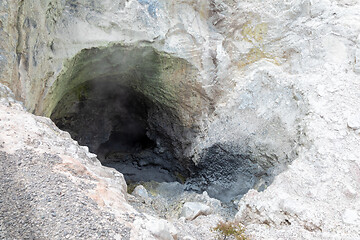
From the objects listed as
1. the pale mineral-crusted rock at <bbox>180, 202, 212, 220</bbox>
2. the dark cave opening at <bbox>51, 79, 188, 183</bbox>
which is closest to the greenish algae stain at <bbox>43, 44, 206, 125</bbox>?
the dark cave opening at <bbox>51, 79, 188, 183</bbox>

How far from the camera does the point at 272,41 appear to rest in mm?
7512

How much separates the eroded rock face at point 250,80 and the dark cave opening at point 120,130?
1219 mm

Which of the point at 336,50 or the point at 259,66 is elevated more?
the point at 336,50

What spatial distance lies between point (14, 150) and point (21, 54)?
7.59 feet

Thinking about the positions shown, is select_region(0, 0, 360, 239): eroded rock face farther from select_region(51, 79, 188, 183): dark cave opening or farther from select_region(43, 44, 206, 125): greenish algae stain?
select_region(51, 79, 188, 183): dark cave opening

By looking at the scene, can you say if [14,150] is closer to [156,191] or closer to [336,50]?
[156,191]

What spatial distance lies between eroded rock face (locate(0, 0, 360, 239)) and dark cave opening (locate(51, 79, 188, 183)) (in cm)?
122

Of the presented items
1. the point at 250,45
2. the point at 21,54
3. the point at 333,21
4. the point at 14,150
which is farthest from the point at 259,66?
the point at 14,150

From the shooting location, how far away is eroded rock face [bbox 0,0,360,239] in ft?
16.0

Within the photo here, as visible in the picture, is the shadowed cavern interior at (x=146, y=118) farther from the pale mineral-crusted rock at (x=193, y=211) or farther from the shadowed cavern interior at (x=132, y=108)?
the pale mineral-crusted rock at (x=193, y=211)

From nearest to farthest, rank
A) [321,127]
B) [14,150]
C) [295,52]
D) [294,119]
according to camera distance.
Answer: [14,150]
[321,127]
[294,119]
[295,52]

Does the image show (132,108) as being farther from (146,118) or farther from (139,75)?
(139,75)

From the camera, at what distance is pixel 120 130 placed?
10.4 metres

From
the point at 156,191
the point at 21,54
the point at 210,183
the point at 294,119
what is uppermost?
the point at 294,119
